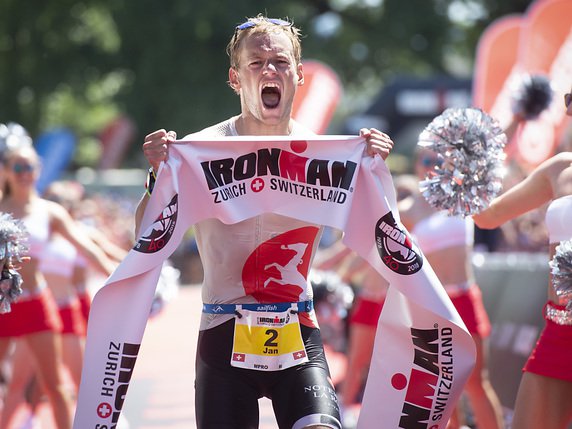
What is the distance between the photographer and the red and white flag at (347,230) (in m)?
4.33

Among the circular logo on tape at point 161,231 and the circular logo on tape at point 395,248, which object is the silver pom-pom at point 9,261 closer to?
the circular logo on tape at point 161,231

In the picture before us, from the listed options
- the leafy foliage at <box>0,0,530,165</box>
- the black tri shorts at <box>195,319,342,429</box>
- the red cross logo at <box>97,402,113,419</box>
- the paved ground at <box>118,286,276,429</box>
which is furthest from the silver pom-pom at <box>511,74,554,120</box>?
the leafy foliage at <box>0,0,530,165</box>

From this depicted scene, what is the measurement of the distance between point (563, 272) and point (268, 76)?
1463mm

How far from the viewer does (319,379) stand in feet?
14.0

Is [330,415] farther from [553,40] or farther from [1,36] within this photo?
[1,36]

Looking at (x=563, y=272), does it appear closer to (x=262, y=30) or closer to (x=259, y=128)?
(x=259, y=128)

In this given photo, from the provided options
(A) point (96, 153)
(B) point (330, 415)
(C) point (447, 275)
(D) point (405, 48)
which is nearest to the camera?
(B) point (330, 415)

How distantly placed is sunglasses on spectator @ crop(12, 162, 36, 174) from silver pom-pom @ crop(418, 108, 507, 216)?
3207 millimetres

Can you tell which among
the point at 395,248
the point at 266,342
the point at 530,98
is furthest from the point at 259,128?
the point at 530,98

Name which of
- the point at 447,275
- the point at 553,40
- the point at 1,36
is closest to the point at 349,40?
the point at 1,36

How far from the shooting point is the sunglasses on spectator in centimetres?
715

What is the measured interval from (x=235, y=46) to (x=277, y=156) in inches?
21.0

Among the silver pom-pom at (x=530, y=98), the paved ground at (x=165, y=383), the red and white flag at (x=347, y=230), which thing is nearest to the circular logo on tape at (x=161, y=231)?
the red and white flag at (x=347, y=230)

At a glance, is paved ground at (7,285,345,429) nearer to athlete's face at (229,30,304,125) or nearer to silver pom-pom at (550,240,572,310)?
athlete's face at (229,30,304,125)
